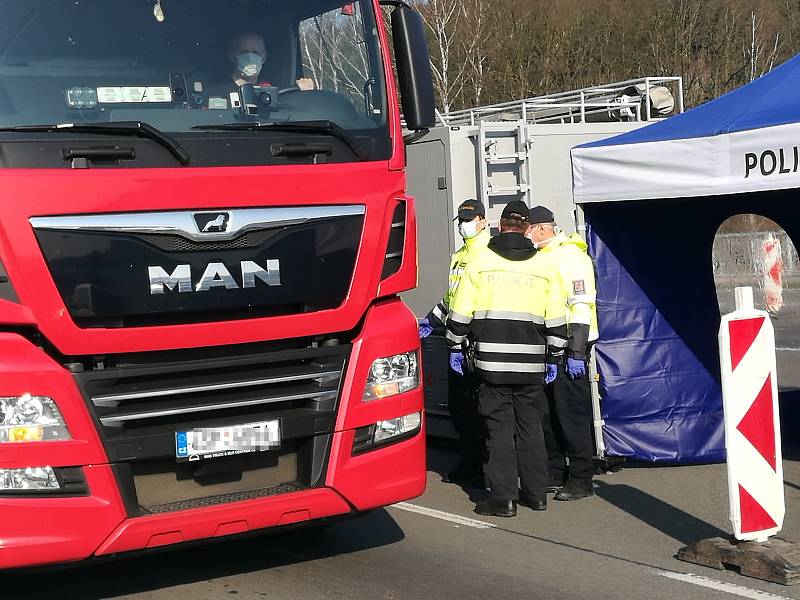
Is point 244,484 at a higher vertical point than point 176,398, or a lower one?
lower

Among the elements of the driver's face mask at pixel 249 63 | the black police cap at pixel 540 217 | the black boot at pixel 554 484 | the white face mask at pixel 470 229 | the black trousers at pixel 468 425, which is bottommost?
the black boot at pixel 554 484

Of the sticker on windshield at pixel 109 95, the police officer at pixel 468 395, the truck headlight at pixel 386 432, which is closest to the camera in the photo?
the sticker on windshield at pixel 109 95

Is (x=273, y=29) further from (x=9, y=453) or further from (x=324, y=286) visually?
(x=9, y=453)

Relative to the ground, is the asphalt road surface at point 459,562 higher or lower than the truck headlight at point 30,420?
lower

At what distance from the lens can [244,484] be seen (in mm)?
5559

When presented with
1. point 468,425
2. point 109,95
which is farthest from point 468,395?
point 109,95

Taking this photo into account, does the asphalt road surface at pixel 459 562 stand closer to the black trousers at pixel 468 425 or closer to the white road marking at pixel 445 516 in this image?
the white road marking at pixel 445 516

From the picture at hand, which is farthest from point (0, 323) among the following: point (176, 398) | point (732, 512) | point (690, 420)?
point (690, 420)

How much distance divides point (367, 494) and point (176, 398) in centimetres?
108

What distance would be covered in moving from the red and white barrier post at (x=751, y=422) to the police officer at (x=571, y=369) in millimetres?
1896

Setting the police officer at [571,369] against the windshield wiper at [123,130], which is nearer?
the windshield wiper at [123,130]

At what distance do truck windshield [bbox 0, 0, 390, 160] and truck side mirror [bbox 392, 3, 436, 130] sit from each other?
14 cm

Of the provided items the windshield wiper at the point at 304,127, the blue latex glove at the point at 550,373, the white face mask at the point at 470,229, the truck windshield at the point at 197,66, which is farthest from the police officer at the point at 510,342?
the windshield wiper at the point at 304,127

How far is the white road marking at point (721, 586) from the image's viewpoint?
5.54 m
